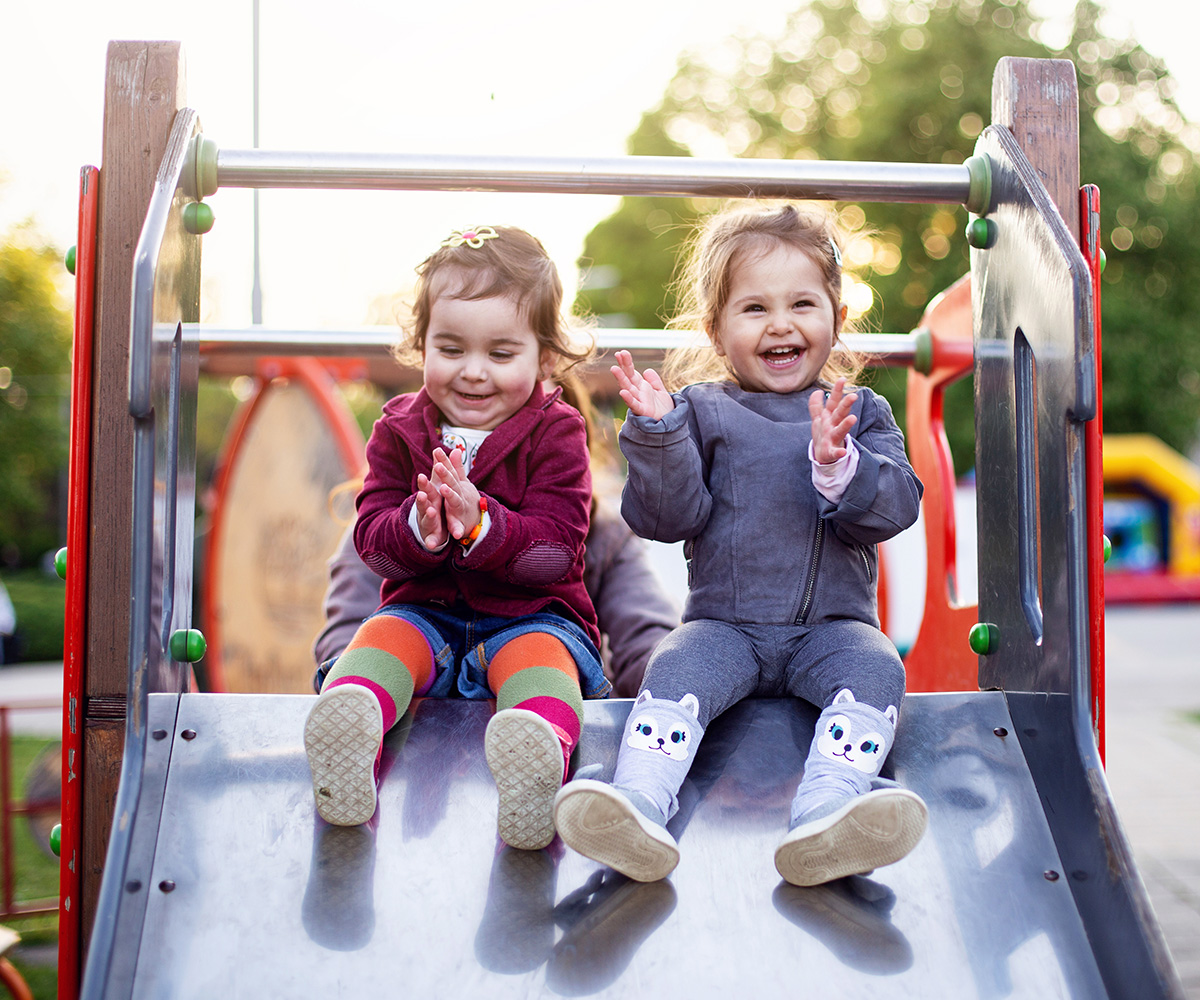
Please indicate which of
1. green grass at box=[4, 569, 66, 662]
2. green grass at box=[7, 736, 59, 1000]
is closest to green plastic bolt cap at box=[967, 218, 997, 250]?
green grass at box=[7, 736, 59, 1000]

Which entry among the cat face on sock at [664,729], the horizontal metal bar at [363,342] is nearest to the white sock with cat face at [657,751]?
the cat face on sock at [664,729]

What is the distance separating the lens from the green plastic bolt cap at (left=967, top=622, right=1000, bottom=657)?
1828 mm

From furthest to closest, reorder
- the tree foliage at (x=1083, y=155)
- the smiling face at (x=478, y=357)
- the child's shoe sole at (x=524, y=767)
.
A: 1. the tree foliage at (x=1083, y=155)
2. the smiling face at (x=478, y=357)
3. the child's shoe sole at (x=524, y=767)

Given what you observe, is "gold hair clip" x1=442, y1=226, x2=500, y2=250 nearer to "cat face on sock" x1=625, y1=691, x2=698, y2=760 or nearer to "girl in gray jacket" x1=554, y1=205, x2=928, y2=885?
"girl in gray jacket" x1=554, y1=205, x2=928, y2=885

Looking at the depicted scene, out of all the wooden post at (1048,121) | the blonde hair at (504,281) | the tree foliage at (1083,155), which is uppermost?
the tree foliage at (1083,155)

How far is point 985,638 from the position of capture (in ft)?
6.03

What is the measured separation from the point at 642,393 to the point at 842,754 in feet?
1.99

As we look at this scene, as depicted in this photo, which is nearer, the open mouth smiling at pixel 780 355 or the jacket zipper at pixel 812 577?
the jacket zipper at pixel 812 577

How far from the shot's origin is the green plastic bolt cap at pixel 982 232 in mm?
1860

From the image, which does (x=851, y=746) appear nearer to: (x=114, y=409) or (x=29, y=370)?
(x=114, y=409)

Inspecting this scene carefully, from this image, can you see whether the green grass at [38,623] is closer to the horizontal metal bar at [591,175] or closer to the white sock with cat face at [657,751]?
the horizontal metal bar at [591,175]

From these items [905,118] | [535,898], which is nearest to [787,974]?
[535,898]

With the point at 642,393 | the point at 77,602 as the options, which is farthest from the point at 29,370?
the point at 642,393

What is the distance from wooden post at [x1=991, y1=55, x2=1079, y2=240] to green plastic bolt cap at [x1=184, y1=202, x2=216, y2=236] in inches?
51.1
